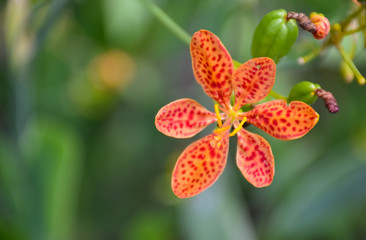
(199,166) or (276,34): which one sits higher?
(276,34)

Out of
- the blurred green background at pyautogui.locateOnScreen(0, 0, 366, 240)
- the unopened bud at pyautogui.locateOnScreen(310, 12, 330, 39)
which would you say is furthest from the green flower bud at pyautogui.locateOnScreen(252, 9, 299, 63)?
the blurred green background at pyautogui.locateOnScreen(0, 0, 366, 240)

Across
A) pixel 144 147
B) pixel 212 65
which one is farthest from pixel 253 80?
pixel 144 147

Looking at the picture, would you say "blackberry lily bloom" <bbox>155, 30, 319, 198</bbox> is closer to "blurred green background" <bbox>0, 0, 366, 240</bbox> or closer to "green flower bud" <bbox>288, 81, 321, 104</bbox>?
"green flower bud" <bbox>288, 81, 321, 104</bbox>

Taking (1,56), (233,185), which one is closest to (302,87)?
(233,185)

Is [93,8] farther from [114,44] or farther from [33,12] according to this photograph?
[33,12]

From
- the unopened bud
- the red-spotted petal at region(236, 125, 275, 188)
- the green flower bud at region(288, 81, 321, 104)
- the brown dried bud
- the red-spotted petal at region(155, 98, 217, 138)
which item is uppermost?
the unopened bud

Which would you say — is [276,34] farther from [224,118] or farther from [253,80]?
[224,118]

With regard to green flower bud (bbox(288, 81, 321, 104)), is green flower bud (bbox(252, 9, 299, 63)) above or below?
above
